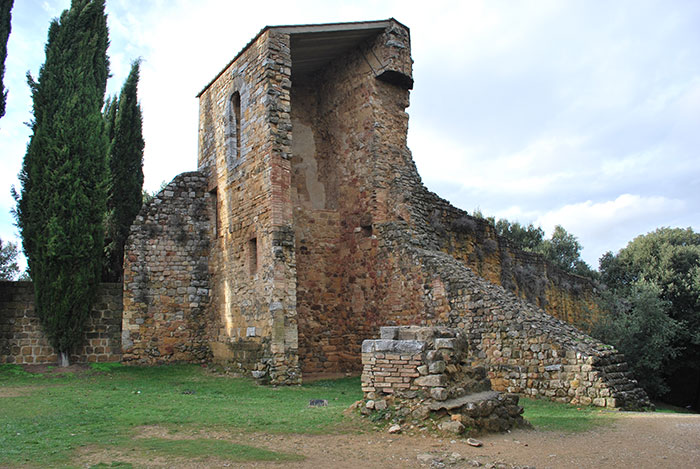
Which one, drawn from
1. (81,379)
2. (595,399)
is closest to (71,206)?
(81,379)

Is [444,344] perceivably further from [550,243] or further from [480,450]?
[550,243]

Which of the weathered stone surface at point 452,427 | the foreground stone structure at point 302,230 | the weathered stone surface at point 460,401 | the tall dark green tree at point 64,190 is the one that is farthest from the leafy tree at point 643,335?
the tall dark green tree at point 64,190

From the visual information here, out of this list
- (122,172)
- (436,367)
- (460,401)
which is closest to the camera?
(460,401)

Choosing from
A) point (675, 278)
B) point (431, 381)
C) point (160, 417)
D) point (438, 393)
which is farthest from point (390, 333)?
point (675, 278)

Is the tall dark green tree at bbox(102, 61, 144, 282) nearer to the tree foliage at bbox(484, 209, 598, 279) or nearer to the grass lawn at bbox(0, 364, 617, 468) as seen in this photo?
the grass lawn at bbox(0, 364, 617, 468)

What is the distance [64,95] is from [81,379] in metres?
7.23

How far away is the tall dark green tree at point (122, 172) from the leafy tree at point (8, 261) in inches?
236

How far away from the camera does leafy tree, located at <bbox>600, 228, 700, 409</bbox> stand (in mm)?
21422

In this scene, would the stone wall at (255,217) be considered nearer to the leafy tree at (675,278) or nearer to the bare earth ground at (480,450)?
the bare earth ground at (480,450)

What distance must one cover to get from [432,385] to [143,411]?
4.39m

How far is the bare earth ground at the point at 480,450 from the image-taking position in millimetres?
5660

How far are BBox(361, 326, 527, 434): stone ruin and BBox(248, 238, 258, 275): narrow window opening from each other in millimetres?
6520

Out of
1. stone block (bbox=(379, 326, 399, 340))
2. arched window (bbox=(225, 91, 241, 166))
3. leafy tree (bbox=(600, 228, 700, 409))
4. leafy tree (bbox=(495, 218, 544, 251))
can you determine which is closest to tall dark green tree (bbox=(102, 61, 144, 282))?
arched window (bbox=(225, 91, 241, 166))

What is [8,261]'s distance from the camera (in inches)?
886
